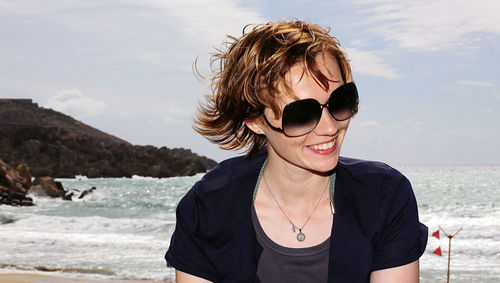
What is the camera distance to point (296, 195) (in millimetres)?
2484

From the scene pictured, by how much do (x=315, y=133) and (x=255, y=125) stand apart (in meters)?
0.30

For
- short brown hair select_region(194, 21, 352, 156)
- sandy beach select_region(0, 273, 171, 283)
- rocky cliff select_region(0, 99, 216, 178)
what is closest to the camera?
short brown hair select_region(194, 21, 352, 156)

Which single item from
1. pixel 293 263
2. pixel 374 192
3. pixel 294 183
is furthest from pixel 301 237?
pixel 374 192

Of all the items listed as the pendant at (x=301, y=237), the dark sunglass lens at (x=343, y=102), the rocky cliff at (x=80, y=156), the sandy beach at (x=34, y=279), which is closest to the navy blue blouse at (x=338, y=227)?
the pendant at (x=301, y=237)

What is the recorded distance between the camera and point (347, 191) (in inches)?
92.8

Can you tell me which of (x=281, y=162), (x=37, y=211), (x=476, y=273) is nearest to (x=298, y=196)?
(x=281, y=162)

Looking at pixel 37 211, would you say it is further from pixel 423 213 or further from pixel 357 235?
pixel 357 235

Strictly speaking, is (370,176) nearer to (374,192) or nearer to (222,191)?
(374,192)

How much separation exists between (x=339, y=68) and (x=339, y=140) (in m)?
0.28

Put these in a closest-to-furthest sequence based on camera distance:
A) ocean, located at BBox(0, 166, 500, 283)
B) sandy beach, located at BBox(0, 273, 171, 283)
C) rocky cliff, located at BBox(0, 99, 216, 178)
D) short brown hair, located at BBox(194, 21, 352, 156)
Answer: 1. short brown hair, located at BBox(194, 21, 352, 156)
2. sandy beach, located at BBox(0, 273, 171, 283)
3. ocean, located at BBox(0, 166, 500, 283)
4. rocky cliff, located at BBox(0, 99, 216, 178)

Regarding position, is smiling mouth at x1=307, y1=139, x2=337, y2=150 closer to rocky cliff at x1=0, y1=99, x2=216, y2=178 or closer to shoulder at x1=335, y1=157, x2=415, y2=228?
shoulder at x1=335, y1=157, x2=415, y2=228

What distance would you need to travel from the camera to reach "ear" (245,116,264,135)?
2.43m

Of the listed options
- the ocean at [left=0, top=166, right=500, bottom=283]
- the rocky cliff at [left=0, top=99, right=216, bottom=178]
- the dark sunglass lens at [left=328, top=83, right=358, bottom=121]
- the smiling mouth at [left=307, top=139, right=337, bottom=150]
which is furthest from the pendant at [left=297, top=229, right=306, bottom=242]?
the rocky cliff at [left=0, top=99, right=216, bottom=178]

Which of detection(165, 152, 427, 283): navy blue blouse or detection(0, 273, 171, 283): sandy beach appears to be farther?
detection(0, 273, 171, 283): sandy beach
